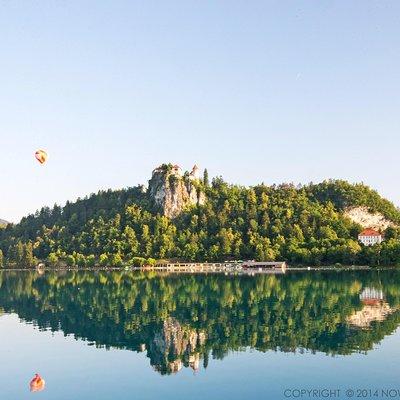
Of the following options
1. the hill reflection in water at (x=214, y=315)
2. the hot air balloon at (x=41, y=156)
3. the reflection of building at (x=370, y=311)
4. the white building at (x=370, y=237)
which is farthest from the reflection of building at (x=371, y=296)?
the white building at (x=370, y=237)

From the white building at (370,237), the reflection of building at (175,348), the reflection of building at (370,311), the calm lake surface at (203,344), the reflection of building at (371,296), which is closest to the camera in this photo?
the calm lake surface at (203,344)

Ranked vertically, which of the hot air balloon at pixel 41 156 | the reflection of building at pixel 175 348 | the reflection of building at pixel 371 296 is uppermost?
the hot air balloon at pixel 41 156

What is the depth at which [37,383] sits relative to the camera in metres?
43.4

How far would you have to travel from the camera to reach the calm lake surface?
41.4 metres

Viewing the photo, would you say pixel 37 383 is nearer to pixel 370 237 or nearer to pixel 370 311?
pixel 370 311

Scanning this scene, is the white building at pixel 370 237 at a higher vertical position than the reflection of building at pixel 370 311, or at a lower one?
higher

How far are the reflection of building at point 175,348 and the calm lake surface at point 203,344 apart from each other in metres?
0.12

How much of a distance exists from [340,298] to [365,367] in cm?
4459

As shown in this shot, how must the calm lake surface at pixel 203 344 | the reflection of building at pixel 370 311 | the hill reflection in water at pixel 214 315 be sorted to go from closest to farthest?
the calm lake surface at pixel 203 344 < the hill reflection in water at pixel 214 315 < the reflection of building at pixel 370 311

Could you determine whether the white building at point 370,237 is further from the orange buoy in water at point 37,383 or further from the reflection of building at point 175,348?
the orange buoy in water at point 37,383

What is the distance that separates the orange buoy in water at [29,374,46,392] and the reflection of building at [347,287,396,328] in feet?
120

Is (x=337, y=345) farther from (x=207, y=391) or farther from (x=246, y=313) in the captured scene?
(x=246, y=313)

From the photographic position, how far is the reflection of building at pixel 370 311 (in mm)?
64950

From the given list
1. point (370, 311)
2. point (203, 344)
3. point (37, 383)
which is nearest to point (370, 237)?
point (370, 311)
